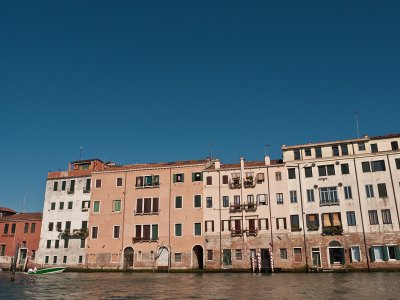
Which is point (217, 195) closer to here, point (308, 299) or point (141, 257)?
point (141, 257)

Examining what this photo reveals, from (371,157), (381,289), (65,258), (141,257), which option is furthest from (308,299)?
(65,258)

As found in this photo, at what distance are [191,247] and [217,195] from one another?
7585 millimetres

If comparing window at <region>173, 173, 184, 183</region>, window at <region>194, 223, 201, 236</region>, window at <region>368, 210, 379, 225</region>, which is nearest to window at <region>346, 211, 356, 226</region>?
window at <region>368, 210, 379, 225</region>

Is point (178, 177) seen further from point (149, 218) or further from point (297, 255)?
point (297, 255)

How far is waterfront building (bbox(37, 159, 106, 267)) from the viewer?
57.7m

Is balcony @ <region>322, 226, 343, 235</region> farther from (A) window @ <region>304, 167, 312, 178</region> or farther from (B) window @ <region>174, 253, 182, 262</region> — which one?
(B) window @ <region>174, 253, 182, 262</region>

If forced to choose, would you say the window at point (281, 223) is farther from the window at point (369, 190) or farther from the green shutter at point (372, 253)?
the window at point (369, 190)

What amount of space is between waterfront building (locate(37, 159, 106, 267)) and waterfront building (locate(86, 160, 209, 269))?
170cm

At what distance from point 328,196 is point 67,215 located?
1461 inches

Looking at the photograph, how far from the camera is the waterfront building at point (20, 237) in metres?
60.4

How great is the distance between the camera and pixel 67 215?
5962 cm

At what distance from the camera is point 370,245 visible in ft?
149

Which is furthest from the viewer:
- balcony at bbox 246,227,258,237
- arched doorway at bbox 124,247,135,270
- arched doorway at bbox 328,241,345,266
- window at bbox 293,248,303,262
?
arched doorway at bbox 124,247,135,270

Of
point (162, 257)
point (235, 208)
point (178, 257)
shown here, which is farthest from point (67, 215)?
point (235, 208)
